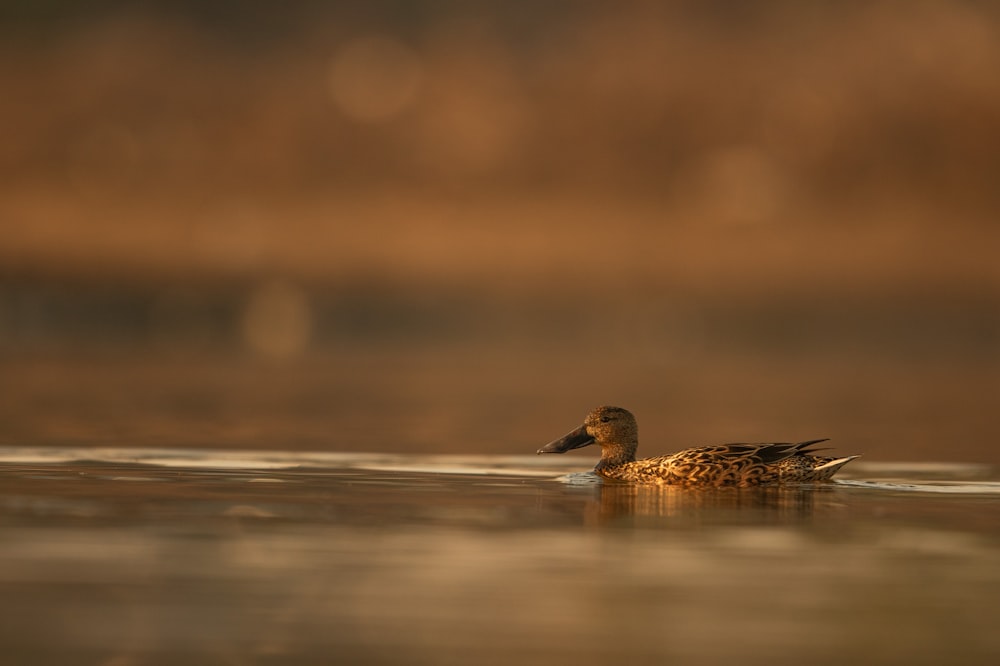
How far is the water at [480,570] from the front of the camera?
1033 cm

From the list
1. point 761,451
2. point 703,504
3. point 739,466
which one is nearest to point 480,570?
point 703,504

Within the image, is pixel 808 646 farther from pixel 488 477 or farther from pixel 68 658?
pixel 488 477

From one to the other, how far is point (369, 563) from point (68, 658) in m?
3.38

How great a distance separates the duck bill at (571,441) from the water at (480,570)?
774mm

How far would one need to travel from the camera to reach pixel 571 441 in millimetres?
20109

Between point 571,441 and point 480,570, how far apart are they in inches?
292

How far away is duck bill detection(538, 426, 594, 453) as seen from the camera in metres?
20.0

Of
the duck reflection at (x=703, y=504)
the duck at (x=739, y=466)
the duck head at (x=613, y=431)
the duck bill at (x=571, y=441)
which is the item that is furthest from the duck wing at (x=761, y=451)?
the duck bill at (x=571, y=441)

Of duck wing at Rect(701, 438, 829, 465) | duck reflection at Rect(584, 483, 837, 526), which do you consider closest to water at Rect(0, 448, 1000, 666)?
duck reflection at Rect(584, 483, 837, 526)

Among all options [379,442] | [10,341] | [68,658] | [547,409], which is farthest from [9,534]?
[10,341]

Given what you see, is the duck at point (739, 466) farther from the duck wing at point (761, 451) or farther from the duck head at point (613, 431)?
the duck head at point (613, 431)

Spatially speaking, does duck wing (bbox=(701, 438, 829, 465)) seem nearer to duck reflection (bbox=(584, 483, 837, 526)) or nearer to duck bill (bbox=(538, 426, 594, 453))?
duck reflection (bbox=(584, 483, 837, 526))

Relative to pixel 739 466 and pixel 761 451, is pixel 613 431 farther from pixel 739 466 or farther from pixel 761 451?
pixel 761 451

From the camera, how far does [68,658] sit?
9750 mm
